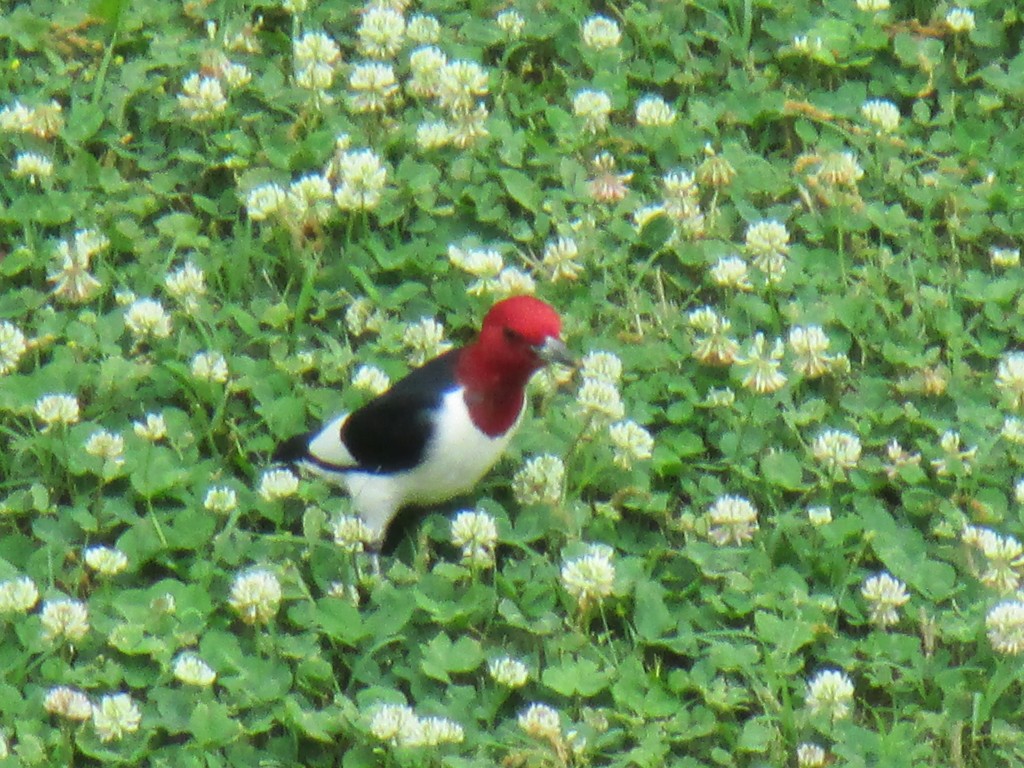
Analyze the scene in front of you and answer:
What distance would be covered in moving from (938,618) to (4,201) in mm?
2787

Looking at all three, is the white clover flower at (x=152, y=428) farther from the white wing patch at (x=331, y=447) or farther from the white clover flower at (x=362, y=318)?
the white clover flower at (x=362, y=318)

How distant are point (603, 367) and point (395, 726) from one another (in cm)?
126

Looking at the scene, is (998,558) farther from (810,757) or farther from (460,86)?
(460,86)

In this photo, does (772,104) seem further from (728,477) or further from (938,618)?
(938,618)

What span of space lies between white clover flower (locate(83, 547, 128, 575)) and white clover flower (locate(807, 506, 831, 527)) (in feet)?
5.16

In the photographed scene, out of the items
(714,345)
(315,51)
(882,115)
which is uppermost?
(315,51)

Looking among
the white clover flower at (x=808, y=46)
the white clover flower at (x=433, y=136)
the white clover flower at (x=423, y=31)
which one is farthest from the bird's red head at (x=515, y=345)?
the white clover flower at (x=808, y=46)

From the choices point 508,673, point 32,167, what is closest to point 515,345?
point 508,673

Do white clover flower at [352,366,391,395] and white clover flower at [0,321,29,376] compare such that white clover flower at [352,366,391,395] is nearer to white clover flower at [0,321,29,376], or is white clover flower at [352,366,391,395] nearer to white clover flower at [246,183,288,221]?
white clover flower at [246,183,288,221]

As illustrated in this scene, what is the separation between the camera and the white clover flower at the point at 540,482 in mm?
4445

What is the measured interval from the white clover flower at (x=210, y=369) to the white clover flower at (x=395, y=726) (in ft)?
3.85

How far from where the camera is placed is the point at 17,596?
13.5 ft

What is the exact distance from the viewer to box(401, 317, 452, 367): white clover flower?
4844 mm

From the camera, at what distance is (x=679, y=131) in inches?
218
